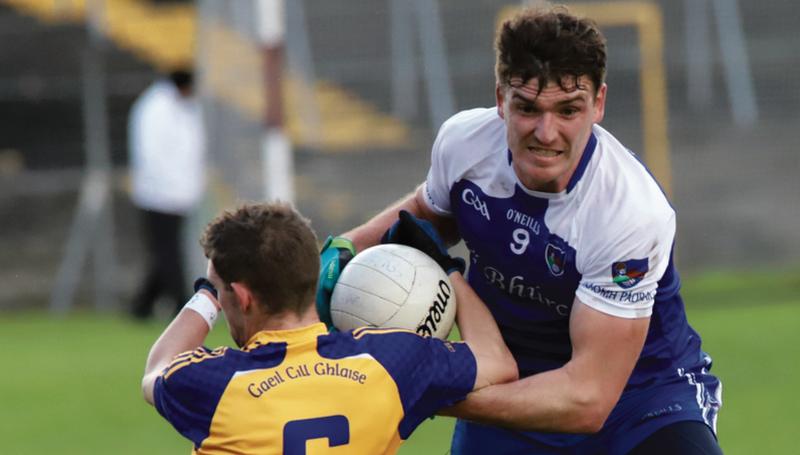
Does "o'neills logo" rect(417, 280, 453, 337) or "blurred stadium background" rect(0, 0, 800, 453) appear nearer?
"o'neills logo" rect(417, 280, 453, 337)

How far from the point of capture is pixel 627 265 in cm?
466

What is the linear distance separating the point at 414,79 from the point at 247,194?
3.14 metres

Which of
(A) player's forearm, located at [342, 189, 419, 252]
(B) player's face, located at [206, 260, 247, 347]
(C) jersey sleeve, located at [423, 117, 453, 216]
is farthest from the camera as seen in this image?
(A) player's forearm, located at [342, 189, 419, 252]

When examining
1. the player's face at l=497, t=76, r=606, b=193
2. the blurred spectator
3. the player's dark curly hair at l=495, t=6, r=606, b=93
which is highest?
the player's dark curly hair at l=495, t=6, r=606, b=93

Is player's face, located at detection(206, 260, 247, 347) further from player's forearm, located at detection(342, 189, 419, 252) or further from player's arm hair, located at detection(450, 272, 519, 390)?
player's forearm, located at detection(342, 189, 419, 252)

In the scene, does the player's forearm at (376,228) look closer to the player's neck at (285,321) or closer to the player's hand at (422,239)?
the player's hand at (422,239)

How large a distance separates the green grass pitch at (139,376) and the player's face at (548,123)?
141 inches

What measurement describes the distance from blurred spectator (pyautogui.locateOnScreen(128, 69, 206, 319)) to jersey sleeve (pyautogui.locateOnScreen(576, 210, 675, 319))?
962 cm

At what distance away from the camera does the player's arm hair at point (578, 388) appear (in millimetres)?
4535

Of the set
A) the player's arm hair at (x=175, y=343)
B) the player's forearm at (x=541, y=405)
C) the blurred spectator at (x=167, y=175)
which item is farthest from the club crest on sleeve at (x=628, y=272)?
the blurred spectator at (x=167, y=175)

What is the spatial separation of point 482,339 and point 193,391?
0.93 m

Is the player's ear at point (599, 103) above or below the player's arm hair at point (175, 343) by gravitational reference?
above

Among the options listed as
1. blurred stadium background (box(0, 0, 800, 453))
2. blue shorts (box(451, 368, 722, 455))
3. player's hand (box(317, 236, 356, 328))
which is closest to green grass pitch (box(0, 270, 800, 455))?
blurred stadium background (box(0, 0, 800, 453))

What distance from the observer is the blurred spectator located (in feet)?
46.2
